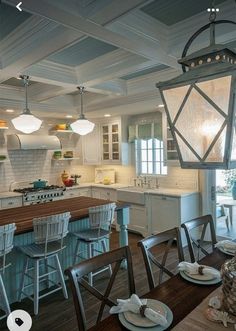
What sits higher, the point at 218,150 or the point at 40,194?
the point at 218,150

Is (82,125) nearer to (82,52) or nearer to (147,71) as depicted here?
(82,52)

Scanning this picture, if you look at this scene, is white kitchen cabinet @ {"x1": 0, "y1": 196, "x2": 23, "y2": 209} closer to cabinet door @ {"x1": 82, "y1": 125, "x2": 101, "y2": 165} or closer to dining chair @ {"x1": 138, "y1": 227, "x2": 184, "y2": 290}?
cabinet door @ {"x1": 82, "y1": 125, "x2": 101, "y2": 165}

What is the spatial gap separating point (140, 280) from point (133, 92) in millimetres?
2724

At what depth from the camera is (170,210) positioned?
470 centimetres

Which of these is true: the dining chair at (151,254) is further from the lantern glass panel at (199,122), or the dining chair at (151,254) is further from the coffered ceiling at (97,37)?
the coffered ceiling at (97,37)

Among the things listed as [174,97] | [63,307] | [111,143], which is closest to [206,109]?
[174,97]

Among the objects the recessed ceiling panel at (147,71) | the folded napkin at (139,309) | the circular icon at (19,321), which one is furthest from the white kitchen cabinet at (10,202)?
the folded napkin at (139,309)

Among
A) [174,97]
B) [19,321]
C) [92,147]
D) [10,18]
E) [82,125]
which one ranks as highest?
[10,18]

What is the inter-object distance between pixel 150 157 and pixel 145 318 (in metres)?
4.78

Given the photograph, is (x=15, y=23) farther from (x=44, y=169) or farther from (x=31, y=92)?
(x=44, y=169)

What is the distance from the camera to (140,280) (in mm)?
3438

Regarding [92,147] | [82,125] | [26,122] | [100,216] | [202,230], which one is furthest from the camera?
[92,147]

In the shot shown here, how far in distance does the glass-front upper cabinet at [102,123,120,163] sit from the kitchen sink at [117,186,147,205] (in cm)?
83

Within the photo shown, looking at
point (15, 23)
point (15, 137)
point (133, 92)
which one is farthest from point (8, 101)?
point (15, 23)
